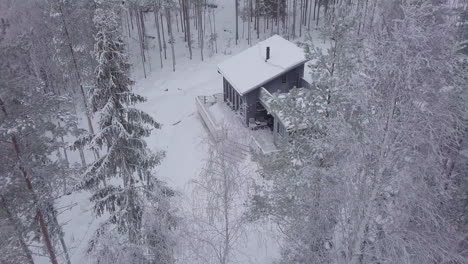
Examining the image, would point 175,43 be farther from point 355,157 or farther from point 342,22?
point 355,157

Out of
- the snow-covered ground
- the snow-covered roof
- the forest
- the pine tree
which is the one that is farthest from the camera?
the snow-covered roof

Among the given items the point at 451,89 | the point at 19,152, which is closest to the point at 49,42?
the point at 19,152

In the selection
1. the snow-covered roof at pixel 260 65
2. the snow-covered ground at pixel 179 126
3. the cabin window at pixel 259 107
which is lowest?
the snow-covered ground at pixel 179 126

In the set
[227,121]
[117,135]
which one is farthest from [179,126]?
[117,135]

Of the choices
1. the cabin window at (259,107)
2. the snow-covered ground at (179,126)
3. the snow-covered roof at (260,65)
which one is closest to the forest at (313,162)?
the snow-covered ground at (179,126)

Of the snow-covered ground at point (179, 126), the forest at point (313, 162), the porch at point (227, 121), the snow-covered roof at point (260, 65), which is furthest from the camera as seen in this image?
the snow-covered roof at point (260, 65)

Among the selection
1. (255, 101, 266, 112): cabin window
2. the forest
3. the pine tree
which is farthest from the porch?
the pine tree

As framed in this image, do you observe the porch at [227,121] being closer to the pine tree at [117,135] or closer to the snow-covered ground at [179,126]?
the snow-covered ground at [179,126]

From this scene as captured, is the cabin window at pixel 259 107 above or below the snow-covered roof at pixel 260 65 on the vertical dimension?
below

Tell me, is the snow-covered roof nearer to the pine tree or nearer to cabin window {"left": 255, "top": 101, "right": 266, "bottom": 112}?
cabin window {"left": 255, "top": 101, "right": 266, "bottom": 112}
